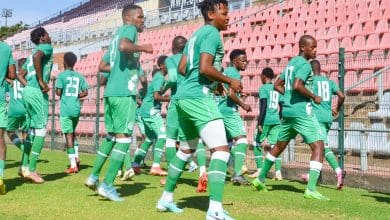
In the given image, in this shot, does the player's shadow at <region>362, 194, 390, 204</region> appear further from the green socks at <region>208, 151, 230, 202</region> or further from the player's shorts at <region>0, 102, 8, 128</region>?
the player's shorts at <region>0, 102, 8, 128</region>

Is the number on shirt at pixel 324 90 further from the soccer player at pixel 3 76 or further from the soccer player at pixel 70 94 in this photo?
the soccer player at pixel 3 76

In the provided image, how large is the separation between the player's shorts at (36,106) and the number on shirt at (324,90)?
12.8ft

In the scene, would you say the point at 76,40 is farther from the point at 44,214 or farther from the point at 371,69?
the point at 44,214

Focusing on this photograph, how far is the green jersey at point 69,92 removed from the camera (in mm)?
10516

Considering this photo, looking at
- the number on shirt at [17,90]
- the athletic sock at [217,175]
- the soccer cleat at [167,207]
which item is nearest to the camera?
the athletic sock at [217,175]

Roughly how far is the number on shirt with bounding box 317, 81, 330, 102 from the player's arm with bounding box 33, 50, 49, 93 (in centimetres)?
386

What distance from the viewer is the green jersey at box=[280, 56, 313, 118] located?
24.1ft

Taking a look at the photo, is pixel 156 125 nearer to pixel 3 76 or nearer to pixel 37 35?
pixel 37 35

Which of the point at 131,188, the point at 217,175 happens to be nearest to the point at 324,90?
the point at 131,188

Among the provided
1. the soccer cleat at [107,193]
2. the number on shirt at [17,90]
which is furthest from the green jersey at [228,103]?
the number on shirt at [17,90]

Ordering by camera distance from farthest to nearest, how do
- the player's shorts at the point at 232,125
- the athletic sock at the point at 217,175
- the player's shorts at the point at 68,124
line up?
the player's shorts at the point at 68,124 < the player's shorts at the point at 232,125 < the athletic sock at the point at 217,175

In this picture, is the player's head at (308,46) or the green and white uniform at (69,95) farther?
the green and white uniform at (69,95)

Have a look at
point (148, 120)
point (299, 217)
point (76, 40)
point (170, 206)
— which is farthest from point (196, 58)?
point (76, 40)

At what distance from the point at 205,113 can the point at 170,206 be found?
104 centimetres
